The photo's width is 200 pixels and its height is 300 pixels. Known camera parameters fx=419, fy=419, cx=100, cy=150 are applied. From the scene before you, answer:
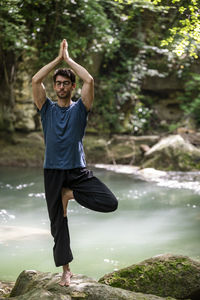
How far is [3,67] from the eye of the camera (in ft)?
42.8

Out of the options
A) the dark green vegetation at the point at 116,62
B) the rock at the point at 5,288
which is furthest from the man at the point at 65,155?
the dark green vegetation at the point at 116,62

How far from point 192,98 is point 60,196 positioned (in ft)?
40.8

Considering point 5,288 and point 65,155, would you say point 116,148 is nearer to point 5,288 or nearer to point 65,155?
point 5,288

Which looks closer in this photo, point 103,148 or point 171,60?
point 103,148

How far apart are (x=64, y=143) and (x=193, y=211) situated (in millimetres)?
4870

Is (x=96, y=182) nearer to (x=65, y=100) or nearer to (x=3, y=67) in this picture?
(x=65, y=100)

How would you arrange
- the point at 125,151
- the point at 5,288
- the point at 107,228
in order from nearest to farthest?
the point at 5,288 → the point at 107,228 → the point at 125,151

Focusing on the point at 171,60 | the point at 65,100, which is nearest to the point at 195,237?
the point at 65,100

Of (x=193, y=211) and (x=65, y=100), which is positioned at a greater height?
(x=65, y=100)

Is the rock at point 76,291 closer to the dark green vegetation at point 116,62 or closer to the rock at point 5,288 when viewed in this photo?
the rock at point 5,288

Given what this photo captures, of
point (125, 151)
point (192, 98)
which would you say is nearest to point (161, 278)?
point (125, 151)

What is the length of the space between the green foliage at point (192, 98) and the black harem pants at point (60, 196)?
10829mm

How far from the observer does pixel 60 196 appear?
11.7 feet

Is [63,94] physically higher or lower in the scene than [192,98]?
higher
